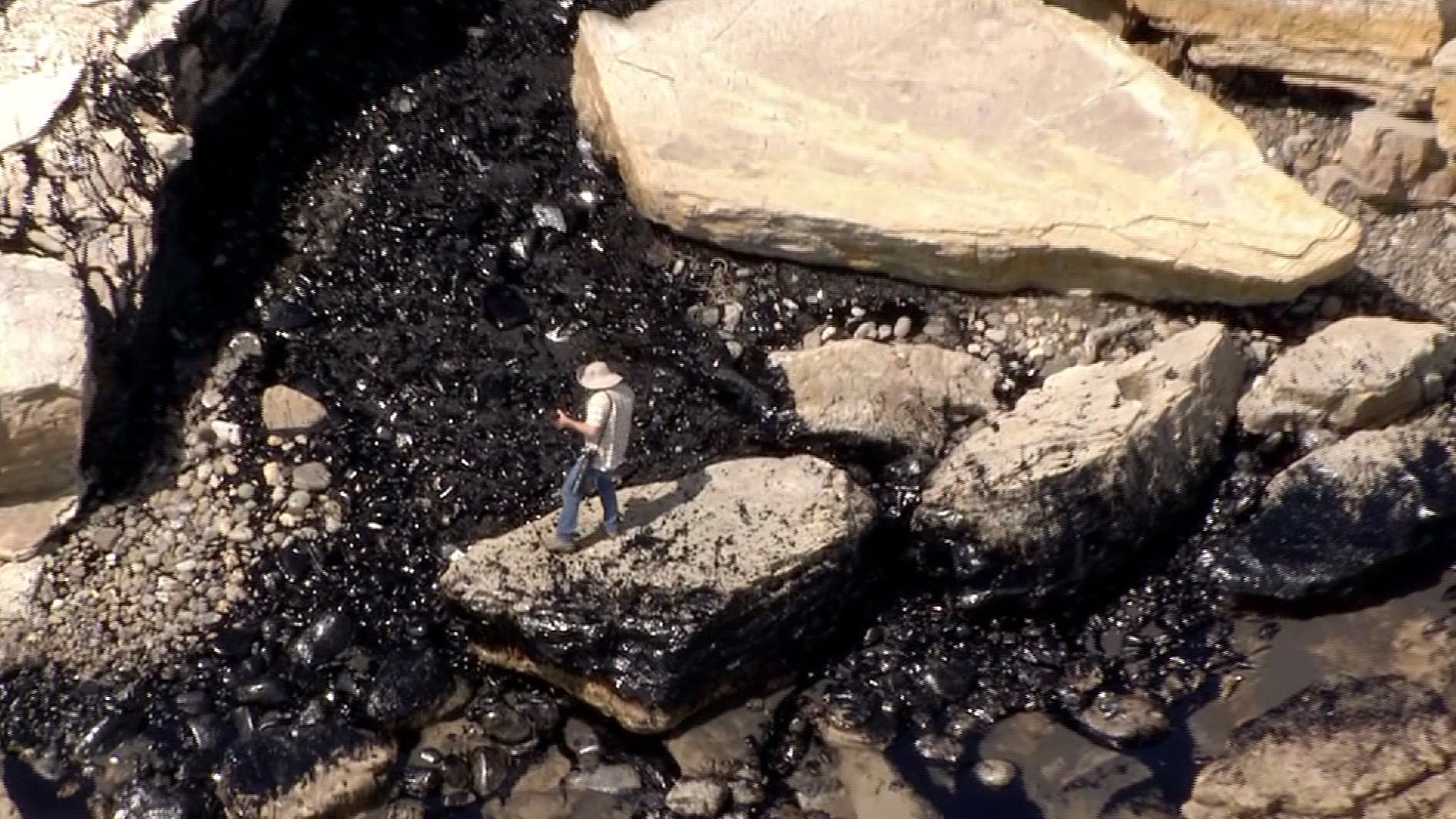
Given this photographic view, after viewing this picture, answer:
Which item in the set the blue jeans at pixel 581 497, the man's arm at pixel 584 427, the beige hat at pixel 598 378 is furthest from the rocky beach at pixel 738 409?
the beige hat at pixel 598 378

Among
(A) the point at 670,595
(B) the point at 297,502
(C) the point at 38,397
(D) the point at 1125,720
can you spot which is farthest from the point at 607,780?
(C) the point at 38,397

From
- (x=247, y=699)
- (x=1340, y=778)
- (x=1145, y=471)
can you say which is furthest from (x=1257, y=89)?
(x=247, y=699)

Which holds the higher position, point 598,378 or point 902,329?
point 598,378

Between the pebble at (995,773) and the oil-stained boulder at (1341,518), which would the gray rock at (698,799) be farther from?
the oil-stained boulder at (1341,518)

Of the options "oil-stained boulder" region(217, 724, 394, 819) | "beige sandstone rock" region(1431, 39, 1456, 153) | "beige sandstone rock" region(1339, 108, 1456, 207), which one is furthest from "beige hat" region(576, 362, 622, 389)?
"beige sandstone rock" region(1431, 39, 1456, 153)

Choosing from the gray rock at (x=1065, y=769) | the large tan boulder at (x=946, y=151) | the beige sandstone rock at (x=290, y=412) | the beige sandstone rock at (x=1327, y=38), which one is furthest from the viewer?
the beige sandstone rock at (x=1327, y=38)

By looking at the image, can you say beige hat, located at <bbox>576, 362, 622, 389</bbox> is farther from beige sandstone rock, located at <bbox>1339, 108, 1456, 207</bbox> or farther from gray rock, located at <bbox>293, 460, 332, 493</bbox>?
beige sandstone rock, located at <bbox>1339, 108, 1456, 207</bbox>

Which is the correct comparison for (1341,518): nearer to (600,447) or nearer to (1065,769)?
(1065,769)
